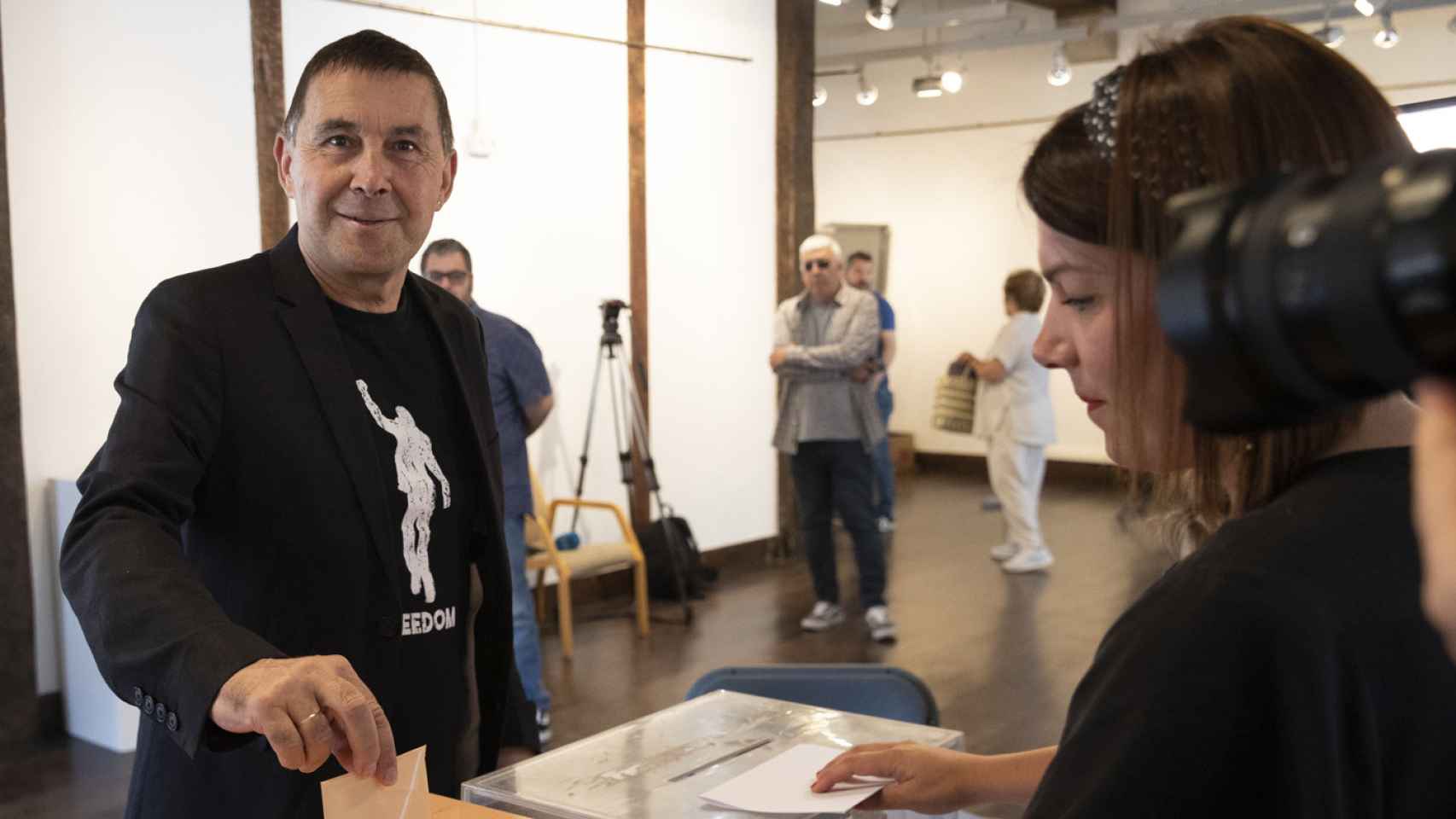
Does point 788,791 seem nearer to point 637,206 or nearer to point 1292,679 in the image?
point 1292,679

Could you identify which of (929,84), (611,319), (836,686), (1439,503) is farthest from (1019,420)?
(1439,503)

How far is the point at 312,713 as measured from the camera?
1.17m

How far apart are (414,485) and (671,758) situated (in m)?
0.44

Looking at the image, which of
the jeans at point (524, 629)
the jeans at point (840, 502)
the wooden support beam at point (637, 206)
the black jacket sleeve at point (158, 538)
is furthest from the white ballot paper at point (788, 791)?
the wooden support beam at point (637, 206)

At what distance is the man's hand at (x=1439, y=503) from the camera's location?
0.58 meters

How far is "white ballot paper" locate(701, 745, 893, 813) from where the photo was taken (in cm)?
145

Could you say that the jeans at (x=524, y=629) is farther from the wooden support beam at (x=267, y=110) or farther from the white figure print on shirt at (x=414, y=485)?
the white figure print on shirt at (x=414, y=485)

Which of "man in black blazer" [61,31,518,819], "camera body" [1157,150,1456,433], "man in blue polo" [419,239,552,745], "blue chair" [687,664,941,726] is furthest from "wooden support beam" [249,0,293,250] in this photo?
"camera body" [1157,150,1456,433]

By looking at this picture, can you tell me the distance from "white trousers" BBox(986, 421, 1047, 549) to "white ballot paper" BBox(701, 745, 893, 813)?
6.28 meters

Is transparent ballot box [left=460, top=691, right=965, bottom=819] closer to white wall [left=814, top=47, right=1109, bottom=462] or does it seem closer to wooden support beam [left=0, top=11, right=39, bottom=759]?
wooden support beam [left=0, top=11, right=39, bottom=759]

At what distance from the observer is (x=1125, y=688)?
87 cm

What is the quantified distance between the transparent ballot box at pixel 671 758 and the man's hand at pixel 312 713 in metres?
0.34

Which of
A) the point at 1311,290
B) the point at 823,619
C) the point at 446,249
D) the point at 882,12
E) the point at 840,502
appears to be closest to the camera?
the point at 1311,290

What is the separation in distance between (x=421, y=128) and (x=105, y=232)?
352cm
